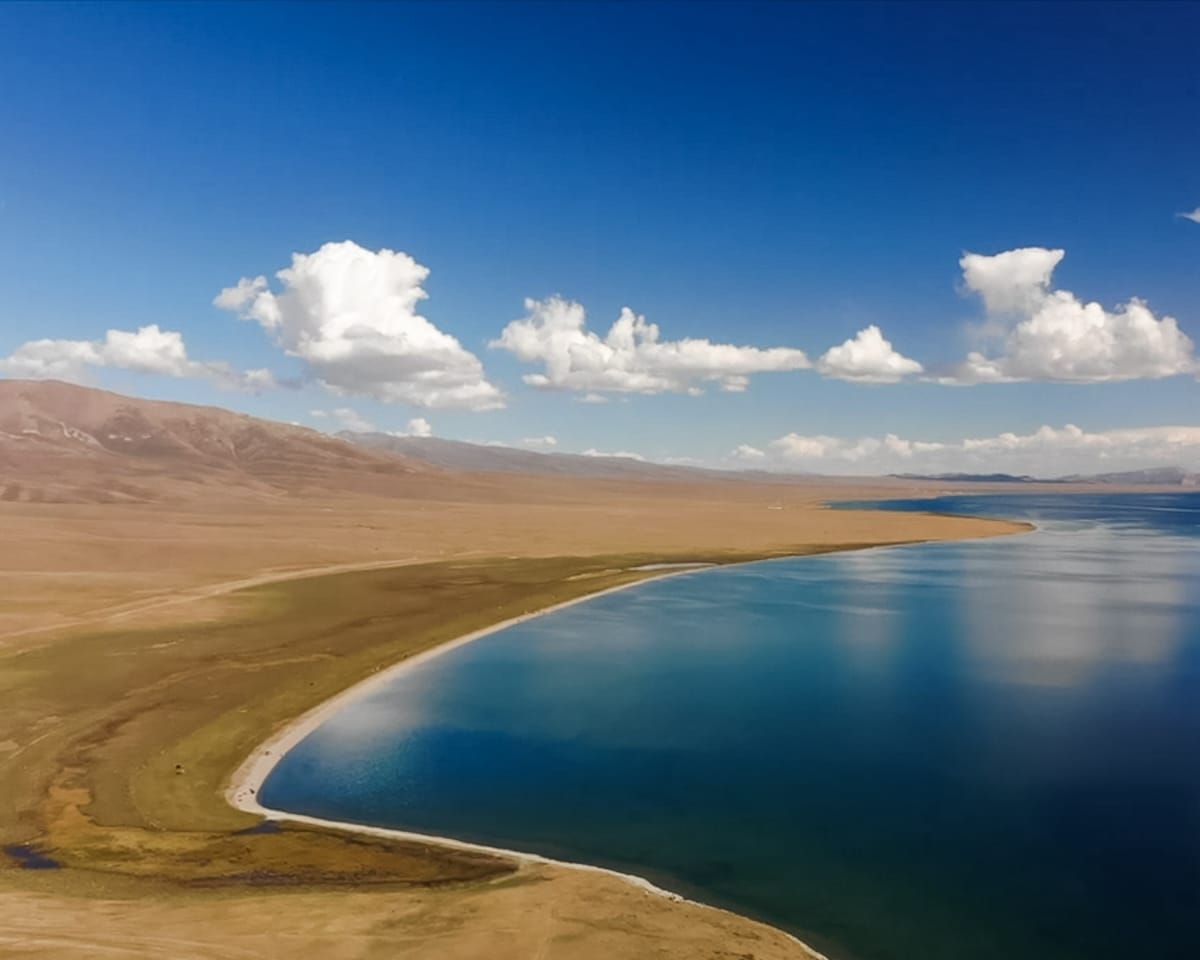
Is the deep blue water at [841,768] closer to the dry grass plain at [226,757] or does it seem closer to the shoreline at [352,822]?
the shoreline at [352,822]

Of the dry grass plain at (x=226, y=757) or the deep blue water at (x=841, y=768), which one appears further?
the deep blue water at (x=841, y=768)

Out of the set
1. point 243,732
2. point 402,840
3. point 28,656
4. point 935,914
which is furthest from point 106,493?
point 935,914

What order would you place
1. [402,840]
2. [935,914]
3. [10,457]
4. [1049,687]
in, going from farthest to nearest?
1. [10,457]
2. [1049,687]
3. [402,840]
4. [935,914]

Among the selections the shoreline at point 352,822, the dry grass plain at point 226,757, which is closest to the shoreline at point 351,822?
the shoreline at point 352,822

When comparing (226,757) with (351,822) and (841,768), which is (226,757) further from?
(841,768)

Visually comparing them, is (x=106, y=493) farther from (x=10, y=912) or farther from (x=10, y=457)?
(x=10, y=912)

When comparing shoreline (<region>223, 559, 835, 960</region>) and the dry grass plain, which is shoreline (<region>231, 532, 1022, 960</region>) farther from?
the dry grass plain
